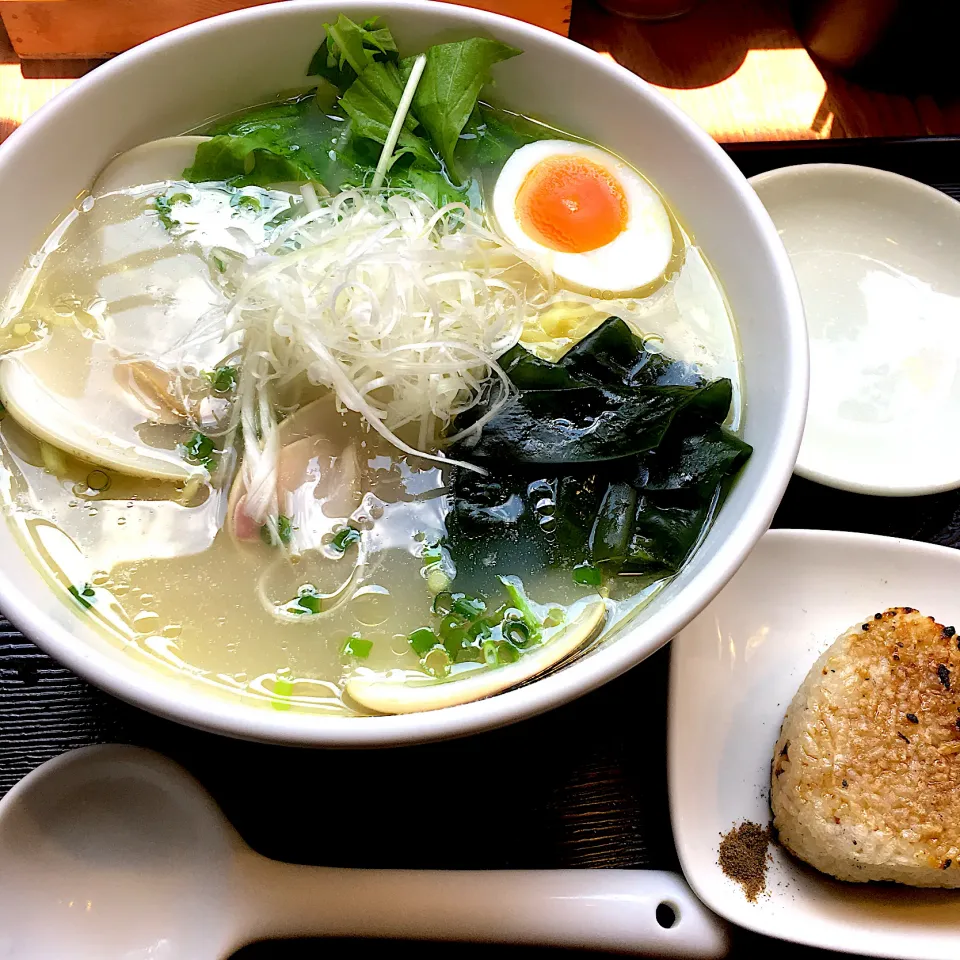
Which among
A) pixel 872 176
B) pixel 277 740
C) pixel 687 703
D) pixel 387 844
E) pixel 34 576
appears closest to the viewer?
pixel 277 740

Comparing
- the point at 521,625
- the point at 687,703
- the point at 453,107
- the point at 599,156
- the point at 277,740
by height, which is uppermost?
the point at 453,107

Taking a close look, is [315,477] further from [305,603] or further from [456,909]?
[456,909]

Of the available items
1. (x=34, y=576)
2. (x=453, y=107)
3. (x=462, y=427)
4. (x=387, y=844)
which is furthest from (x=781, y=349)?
(x=34, y=576)

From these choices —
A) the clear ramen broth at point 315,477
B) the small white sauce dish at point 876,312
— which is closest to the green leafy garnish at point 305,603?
the clear ramen broth at point 315,477

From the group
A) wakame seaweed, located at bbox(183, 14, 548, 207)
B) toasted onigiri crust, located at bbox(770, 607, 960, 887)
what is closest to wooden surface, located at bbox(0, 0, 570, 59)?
wakame seaweed, located at bbox(183, 14, 548, 207)

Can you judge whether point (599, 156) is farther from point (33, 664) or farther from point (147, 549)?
point (33, 664)

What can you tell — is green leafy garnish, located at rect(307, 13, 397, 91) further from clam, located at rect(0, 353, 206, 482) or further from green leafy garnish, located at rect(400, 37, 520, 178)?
clam, located at rect(0, 353, 206, 482)
